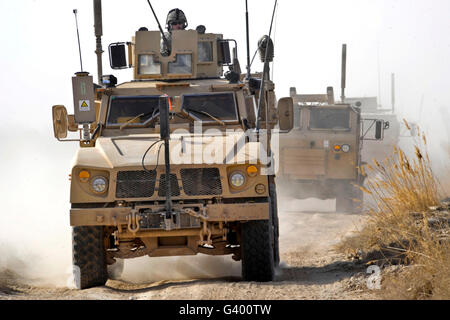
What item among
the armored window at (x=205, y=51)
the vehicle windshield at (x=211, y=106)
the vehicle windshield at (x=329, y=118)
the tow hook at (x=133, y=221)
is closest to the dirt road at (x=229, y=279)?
the tow hook at (x=133, y=221)

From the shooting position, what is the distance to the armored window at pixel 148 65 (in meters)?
10.0

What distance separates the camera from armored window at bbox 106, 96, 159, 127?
356 inches

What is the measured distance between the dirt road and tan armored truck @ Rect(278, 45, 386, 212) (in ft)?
10.5

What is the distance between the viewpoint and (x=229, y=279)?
8.38 meters

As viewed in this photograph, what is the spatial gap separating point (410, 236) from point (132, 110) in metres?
3.24

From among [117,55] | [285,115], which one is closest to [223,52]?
[117,55]

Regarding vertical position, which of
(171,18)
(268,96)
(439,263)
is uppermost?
(171,18)

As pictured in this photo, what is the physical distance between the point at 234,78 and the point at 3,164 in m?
10.6

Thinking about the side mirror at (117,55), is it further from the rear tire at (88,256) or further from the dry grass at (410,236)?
the dry grass at (410,236)

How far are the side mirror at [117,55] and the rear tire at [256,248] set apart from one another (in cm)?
342

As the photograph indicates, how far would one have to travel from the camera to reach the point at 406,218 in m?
8.71

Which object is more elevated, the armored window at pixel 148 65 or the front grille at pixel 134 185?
the armored window at pixel 148 65

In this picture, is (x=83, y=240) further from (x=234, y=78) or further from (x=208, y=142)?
(x=234, y=78)
